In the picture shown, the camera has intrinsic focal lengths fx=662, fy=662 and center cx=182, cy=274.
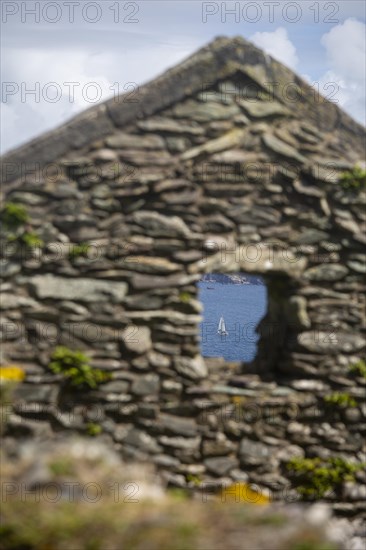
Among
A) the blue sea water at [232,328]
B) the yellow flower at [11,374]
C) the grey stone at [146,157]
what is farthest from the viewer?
the blue sea water at [232,328]

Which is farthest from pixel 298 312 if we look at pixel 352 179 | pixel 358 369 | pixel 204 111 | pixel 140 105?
pixel 140 105

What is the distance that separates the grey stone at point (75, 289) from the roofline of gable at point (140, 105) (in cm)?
113

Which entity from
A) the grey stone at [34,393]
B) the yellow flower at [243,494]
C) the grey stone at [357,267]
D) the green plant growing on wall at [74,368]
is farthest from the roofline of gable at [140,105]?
the yellow flower at [243,494]

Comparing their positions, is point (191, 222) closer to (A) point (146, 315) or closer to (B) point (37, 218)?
(A) point (146, 315)

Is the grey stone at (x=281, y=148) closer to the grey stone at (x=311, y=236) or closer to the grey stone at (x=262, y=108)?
the grey stone at (x=262, y=108)

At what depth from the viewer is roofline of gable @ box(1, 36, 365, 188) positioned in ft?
22.4

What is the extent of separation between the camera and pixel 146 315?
6.84 meters

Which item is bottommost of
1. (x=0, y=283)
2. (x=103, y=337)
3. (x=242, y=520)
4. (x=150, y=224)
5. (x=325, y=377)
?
(x=242, y=520)

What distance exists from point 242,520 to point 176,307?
7.90ft

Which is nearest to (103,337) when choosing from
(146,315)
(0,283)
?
(146,315)

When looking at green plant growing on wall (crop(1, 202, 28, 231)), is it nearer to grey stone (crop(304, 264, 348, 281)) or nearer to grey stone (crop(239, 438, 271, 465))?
grey stone (crop(304, 264, 348, 281))

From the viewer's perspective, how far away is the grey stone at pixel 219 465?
23.0ft

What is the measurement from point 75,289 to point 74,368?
0.81 m

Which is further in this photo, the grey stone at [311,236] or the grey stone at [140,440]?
the grey stone at [311,236]
